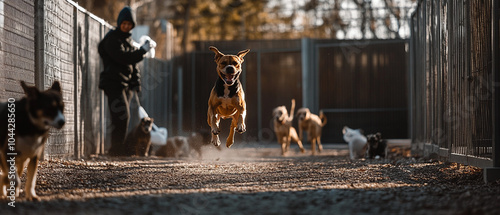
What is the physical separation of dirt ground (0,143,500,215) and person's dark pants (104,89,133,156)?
77.3 inches

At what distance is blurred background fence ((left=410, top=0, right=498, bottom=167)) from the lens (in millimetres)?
8398

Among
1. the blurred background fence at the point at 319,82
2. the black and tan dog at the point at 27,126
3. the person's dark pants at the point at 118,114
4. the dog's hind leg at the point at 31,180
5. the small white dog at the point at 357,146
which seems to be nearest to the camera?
the black and tan dog at the point at 27,126

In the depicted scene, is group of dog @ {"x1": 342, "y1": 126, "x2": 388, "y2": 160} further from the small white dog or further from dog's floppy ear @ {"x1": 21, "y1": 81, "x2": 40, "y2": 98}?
dog's floppy ear @ {"x1": 21, "y1": 81, "x2": 40, "y2": 98}

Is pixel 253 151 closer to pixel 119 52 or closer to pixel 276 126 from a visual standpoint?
pixel 276 126

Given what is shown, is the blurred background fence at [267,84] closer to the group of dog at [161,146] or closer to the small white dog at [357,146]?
the group of dog at [161,146]

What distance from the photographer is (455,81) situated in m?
10.1

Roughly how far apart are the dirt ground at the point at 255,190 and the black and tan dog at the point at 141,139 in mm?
3267

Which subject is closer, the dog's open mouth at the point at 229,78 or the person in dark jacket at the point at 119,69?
the dog's open mouth at the point at 229,78

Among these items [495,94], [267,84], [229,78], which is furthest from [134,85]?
[267,84]

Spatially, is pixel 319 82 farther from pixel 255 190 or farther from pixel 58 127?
pixel 58 127

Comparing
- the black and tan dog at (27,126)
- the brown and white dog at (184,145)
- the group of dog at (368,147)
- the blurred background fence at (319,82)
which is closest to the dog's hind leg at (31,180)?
the black and tan dog at (27,126)

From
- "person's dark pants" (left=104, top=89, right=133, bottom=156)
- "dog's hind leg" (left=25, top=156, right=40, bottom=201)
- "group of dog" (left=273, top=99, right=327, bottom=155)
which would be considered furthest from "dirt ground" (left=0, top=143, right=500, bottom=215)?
"group of dog" (left=273, top=99, right=327, bottom=155)

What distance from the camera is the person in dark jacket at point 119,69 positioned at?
1240 centimetres

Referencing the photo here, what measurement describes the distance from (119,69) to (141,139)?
199 centimetres
